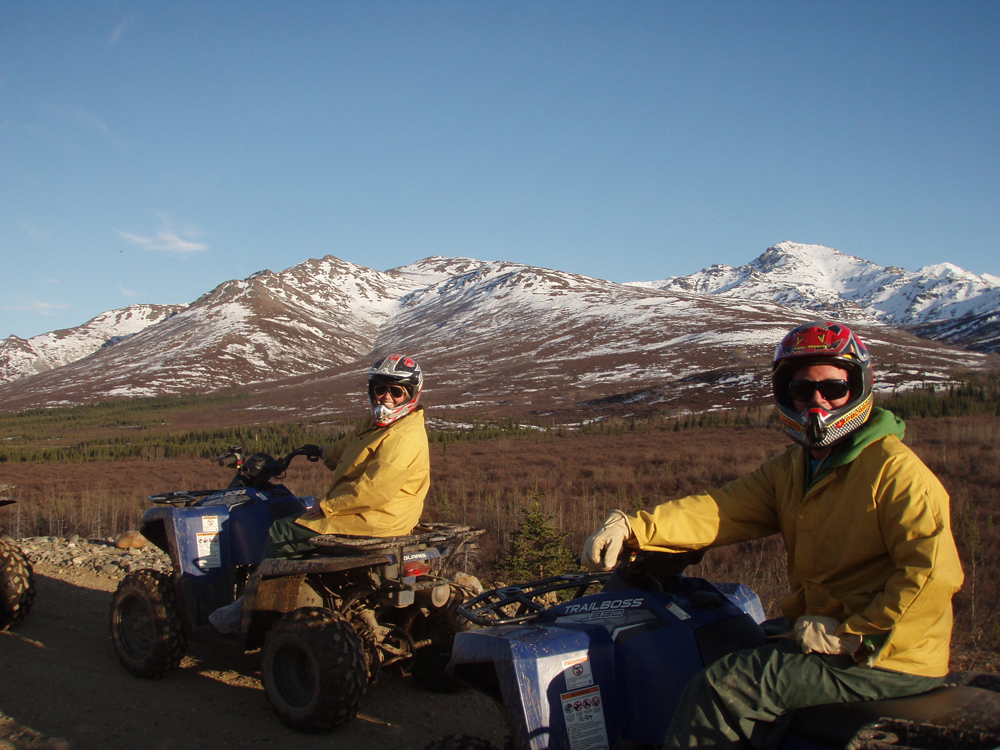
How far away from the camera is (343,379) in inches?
4852

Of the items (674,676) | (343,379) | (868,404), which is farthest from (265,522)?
(343,379)

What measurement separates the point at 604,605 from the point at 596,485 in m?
16.3

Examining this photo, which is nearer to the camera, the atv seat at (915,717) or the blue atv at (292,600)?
the atv seat at (915,717)

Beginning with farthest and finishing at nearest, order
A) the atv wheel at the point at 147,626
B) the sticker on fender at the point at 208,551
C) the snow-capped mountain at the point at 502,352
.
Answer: the snow-capped mountain at the point at 502,352 < the sticker on fender at the point at 208,551 < the atv wheel at the point at 147,626

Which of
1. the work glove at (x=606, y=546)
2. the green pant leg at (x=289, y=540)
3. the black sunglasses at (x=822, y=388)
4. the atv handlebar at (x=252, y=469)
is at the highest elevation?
the black sunglasses at (x=822, y=388)

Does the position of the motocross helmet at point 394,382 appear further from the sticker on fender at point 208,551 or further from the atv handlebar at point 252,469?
the sticker on fender at point 208,551

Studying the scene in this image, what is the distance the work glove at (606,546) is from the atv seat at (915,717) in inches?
34.0

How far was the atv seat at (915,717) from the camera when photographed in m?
2.16

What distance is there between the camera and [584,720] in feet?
9.32

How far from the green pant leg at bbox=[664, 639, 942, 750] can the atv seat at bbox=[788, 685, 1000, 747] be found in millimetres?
44

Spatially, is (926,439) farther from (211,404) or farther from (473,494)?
(211,404)

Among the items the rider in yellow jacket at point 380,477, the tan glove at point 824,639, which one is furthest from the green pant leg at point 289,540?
the tan glove at point 824,639

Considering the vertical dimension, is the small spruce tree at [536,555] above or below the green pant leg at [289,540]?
below

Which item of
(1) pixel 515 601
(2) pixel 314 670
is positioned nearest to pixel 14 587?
(2) pixel 314 670
